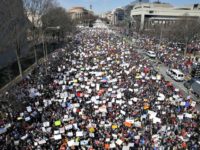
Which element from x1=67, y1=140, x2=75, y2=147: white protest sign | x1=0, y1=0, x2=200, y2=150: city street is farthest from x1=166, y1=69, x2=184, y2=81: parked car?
x1=67, y1=140, x2=75, y2=147: white protest sign

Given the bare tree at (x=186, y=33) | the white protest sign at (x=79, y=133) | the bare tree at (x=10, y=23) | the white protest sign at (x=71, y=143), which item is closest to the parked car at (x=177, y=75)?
the white protest sign at (x=79, y=133)

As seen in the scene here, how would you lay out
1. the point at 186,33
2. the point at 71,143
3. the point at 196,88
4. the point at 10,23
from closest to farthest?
1. the point at 71,143
2. the point at 196,88
3. the point at 10,23
4. the point at 186,33

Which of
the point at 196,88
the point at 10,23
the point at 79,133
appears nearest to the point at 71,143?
the point at 79,133

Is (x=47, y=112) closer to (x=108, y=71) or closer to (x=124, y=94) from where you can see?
(x=124, y=94)

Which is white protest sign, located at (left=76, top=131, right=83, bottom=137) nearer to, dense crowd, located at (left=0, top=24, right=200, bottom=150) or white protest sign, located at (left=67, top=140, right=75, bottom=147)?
dense crowd, located at (left=0, top=24, right=200, bottom=150)

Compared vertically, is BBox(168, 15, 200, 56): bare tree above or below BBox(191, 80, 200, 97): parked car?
above

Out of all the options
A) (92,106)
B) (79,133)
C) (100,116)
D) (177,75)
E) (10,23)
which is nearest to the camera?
(79,133)

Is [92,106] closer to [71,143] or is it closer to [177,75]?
[71,143]

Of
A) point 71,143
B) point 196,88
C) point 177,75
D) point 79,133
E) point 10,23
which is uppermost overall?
point 10,23
